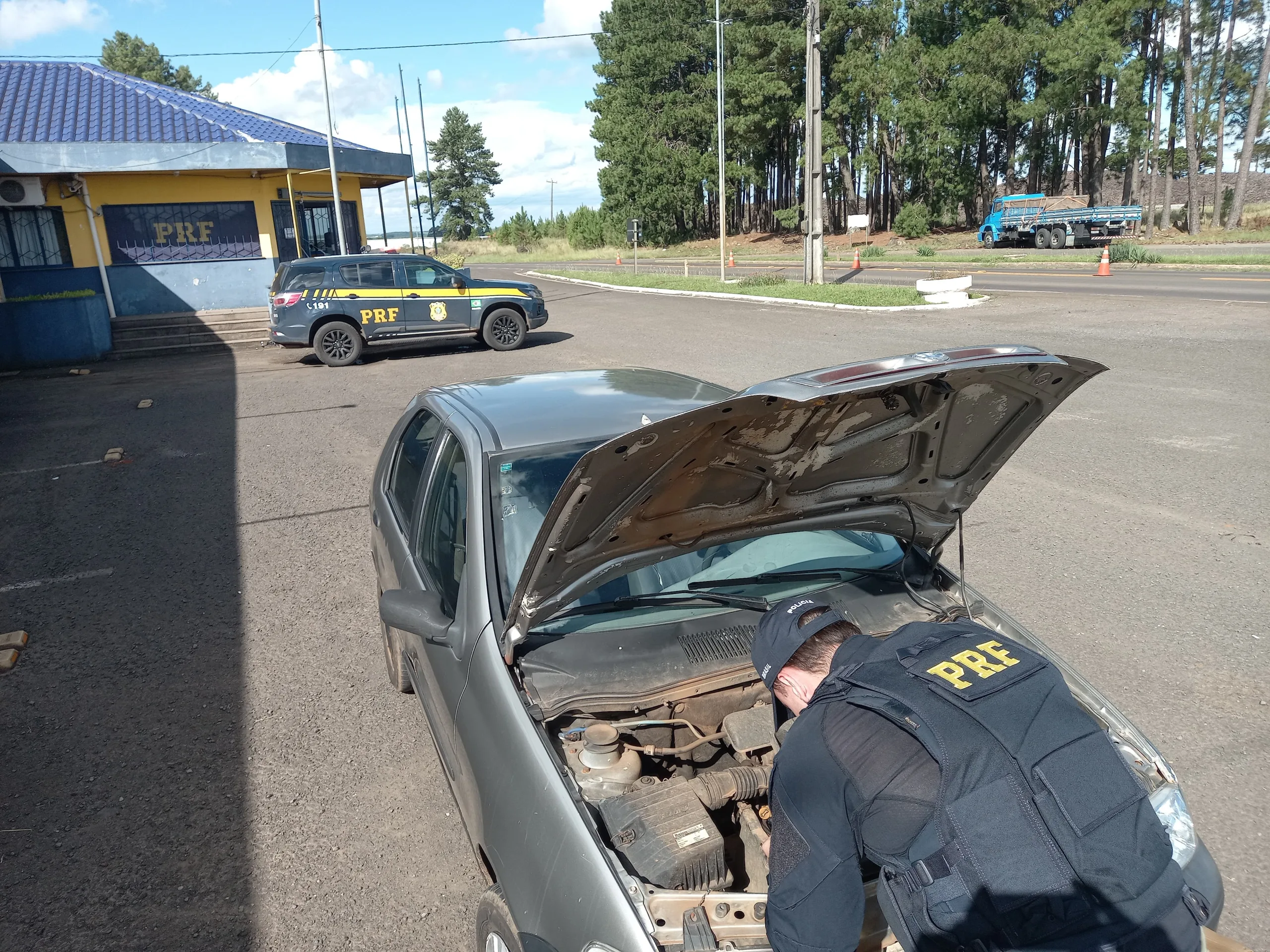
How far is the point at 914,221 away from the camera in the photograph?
48781mm

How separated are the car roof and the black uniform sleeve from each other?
1595 mm

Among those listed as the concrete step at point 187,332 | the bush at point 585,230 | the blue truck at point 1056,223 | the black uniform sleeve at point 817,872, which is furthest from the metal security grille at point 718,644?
the bush at point 585,230

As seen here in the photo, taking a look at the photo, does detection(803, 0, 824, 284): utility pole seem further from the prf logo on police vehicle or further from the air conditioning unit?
the prf logo on police vehicle

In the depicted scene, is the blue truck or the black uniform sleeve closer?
the black uniform sleeve

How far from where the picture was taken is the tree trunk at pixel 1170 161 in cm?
4156

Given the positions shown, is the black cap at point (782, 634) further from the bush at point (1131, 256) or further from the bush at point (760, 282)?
the bush at point (1131, 256)

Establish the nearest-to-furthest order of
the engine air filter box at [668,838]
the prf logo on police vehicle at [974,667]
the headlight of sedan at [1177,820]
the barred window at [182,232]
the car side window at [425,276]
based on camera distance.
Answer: the prf logo on police vehicle at [974,667] < the engine air filter box at [668,838] < the headlight of sedan at [1177,820] < the car side window at [425,276] < the barred window at [182,232]

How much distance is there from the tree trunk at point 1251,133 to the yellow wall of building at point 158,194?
34.8 meters

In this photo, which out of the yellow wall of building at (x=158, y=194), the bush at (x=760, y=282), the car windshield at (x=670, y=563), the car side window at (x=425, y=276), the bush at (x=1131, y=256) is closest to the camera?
the car windshield at (x=670, y=563)

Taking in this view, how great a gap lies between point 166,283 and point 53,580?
17.1 m

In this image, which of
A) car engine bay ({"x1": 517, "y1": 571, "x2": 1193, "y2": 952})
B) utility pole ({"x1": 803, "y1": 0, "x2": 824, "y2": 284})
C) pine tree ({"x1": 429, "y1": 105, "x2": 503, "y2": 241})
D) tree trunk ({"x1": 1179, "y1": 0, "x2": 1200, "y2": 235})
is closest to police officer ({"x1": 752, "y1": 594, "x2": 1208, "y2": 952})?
car engine bay ({"x1": 517, "y1": 571, "x2": 1193, "y2": 952})

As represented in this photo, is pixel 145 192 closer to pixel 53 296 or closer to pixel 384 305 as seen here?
pixel 53 296

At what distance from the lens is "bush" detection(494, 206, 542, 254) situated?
75.2 metres

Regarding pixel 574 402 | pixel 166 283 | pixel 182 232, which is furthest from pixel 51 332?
pixel 574 402
